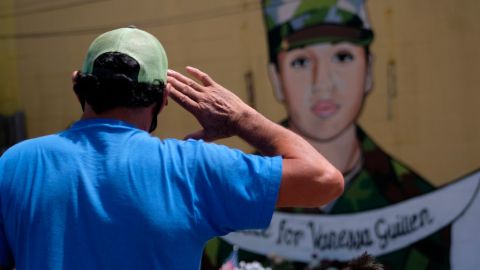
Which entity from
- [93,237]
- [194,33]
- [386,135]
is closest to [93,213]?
[93,237]

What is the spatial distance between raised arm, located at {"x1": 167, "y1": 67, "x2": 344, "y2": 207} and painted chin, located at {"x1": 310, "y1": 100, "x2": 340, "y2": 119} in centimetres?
501

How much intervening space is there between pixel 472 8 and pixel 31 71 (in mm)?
4878

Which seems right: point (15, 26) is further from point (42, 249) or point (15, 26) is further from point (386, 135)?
point (42, 249)

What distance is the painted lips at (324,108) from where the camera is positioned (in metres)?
7.00

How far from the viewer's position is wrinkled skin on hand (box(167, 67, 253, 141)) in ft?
6.40

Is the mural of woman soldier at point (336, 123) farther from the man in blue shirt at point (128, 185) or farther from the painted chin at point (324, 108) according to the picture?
the man in blue shirt at point (128, 185)

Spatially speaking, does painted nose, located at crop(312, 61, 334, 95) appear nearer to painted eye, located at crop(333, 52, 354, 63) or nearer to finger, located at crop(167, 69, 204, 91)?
painted eye, located at crop(333, 52, 354, 63)

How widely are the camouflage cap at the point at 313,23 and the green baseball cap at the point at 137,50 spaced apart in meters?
5.27

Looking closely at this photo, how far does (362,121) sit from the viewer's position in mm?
6945

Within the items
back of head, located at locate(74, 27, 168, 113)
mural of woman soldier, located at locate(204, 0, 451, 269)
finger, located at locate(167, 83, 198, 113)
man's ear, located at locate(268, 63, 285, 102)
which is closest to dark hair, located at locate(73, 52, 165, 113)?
back of head, located at locate(74, 27, 168, 113)

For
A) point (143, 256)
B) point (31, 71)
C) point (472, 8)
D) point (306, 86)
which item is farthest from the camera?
point (31, 71)

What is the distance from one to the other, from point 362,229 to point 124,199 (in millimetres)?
5408

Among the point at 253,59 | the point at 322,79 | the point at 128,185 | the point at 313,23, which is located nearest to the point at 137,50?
the point at 128,185

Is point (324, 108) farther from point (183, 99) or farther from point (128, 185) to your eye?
point (128, 185)
